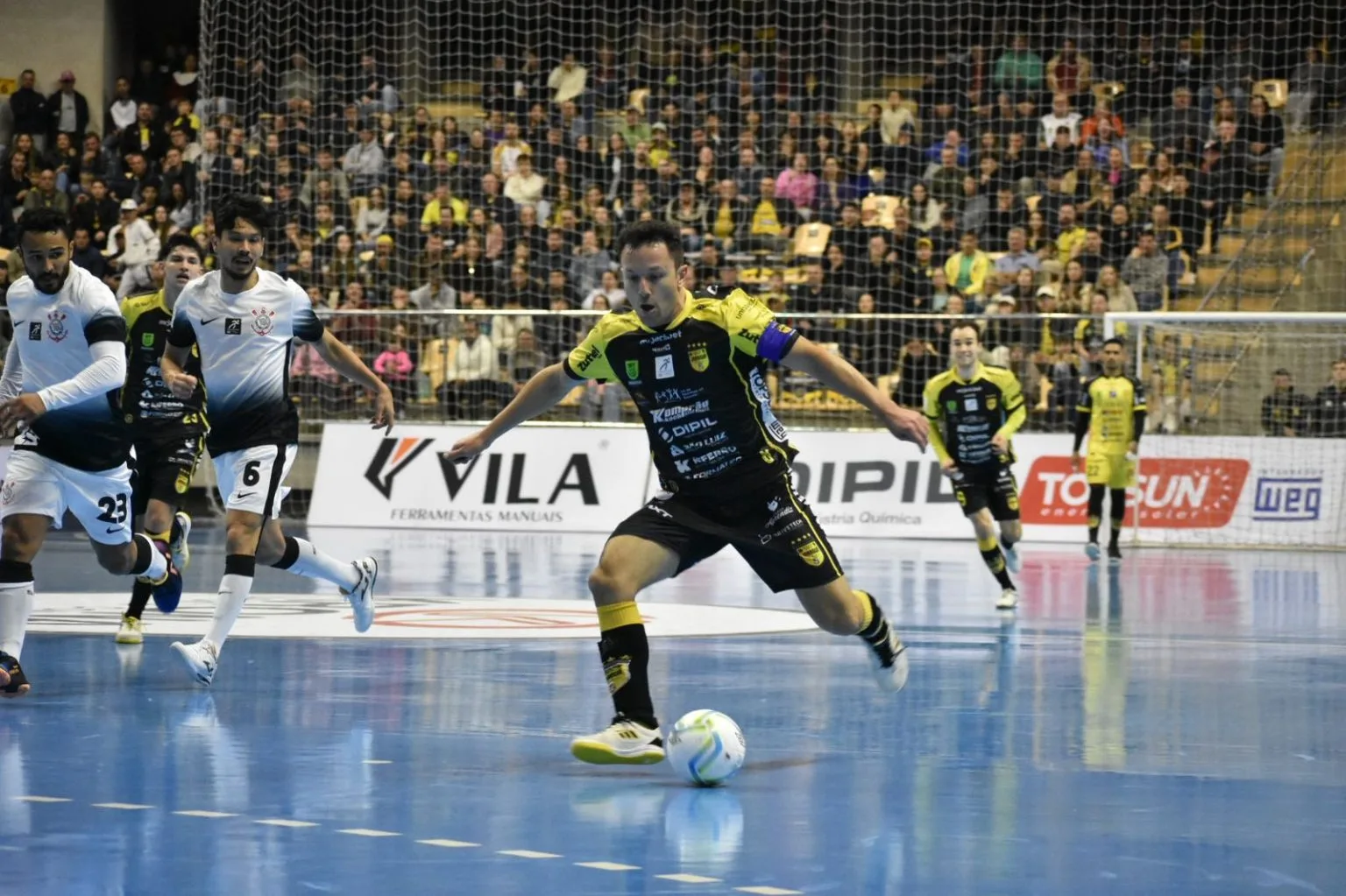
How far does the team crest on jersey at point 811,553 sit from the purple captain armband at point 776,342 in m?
0.83

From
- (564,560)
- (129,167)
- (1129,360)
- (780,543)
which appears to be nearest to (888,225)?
(1129,360)

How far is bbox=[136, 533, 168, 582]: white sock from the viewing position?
11258 mm

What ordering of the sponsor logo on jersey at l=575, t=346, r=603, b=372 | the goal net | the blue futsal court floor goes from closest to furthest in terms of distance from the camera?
the blue futsal court floor < the sponsor logo on jersey at l=575, t=346, r=603, b=372 < the goal net

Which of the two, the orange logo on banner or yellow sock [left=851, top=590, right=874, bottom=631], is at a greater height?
the orange logo on banner

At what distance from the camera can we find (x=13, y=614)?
9.54m

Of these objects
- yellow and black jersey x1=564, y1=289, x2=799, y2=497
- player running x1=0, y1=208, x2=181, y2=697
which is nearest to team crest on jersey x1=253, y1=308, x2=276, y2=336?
player running x1=0, y1=208, x2=181, y2=697

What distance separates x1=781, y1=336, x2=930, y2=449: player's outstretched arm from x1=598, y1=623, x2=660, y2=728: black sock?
1.23 meters

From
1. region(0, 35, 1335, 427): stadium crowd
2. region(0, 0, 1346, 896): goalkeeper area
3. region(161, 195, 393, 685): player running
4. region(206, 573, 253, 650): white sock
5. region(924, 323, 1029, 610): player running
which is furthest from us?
region(0, 35, 1335, 427): stadium crowd

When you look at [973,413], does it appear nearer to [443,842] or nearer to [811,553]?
[811,553]

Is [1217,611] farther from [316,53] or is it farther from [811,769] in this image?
[316,53]

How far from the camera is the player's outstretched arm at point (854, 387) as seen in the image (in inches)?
296

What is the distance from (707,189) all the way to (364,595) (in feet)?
54.5

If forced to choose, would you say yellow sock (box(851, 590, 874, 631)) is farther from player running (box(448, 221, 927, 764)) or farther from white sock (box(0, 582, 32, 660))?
white sock (box(0, 582, 32, 660))

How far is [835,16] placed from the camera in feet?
96.3
